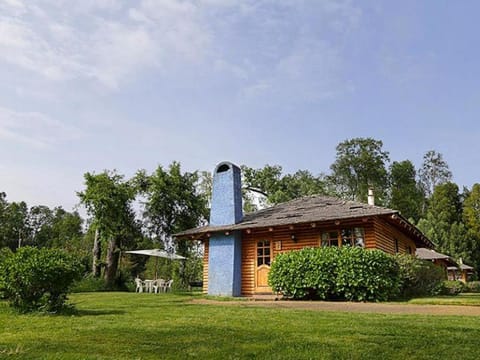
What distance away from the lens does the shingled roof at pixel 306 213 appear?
14993 mm

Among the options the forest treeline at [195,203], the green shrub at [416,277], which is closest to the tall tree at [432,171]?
the forest treeline at [195,203]

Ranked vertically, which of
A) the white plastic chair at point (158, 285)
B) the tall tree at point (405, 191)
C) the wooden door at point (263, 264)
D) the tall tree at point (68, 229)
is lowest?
the white plastic chair at point (158, 285)

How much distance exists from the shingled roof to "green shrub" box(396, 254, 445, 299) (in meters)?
1.73

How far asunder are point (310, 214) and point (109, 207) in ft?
Answer: 46.6

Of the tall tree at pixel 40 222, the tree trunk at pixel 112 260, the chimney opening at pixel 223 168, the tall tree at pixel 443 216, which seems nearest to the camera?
the chimney opening at pixel 223 168

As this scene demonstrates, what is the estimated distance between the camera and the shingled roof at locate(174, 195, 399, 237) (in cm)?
1499

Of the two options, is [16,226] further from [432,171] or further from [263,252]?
[432,171]

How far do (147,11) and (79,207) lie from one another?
60.3 feet

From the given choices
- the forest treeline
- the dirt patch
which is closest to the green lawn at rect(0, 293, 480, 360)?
the dirt patch

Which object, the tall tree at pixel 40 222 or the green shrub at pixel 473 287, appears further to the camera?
the tall tree at pixel 40 222

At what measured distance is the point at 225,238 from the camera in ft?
58.3

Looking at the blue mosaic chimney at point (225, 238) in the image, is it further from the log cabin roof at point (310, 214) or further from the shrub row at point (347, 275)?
the shrub row at point (347, 275)

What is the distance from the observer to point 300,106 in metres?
19.0

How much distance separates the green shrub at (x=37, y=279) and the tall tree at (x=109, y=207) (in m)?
17.6
